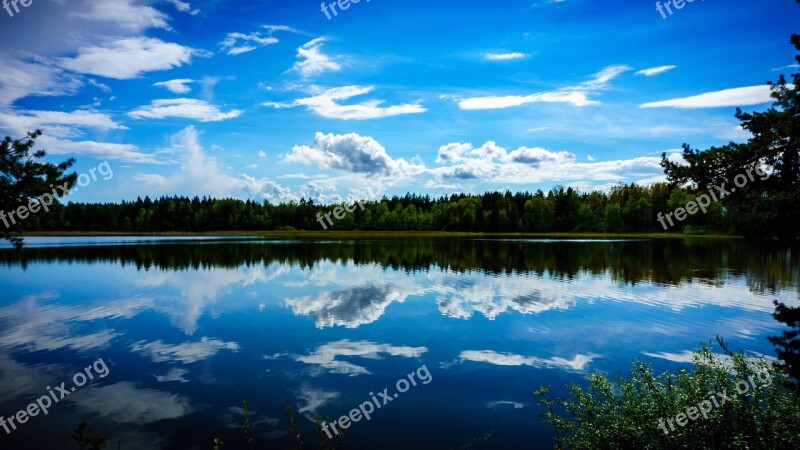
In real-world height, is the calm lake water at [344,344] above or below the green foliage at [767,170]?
below

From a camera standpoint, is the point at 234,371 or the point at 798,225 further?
the point at 234,371

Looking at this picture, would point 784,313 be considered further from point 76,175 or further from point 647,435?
point 76,175

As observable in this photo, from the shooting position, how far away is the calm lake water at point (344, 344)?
14.3 m

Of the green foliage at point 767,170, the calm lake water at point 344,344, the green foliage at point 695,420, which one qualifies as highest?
the green foliage at point 767,170

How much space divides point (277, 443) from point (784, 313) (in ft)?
44.3

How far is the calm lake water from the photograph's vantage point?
1428 cm

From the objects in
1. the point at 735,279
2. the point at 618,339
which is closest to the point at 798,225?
the point at 618,339

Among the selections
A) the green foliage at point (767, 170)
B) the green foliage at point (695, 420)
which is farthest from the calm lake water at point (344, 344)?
the green foliage at point (767, 170)

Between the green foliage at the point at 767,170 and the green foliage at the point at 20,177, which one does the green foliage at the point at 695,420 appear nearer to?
the green foliage at the point at 767,170

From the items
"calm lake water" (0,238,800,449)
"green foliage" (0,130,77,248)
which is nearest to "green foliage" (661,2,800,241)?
"calm lake water" (0,238,800,449)

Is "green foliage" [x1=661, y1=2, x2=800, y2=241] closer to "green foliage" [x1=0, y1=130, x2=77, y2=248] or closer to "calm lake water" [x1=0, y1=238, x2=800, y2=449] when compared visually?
"calm lake water" [x1=0, y1=238, x2=800, y2=449]

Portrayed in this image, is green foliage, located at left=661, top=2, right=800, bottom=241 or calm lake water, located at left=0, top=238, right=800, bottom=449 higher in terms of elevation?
green foliage, located at left=661, top=2, right=800, bottom=241

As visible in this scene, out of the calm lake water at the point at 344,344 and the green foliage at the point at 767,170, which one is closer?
the green foliage at the point at 767,170

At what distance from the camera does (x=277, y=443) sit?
12.9 m
